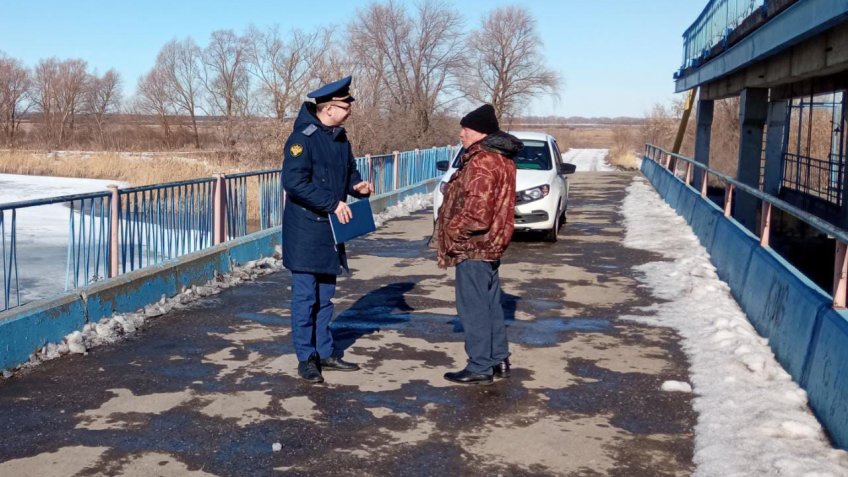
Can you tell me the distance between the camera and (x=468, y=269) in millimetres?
5895

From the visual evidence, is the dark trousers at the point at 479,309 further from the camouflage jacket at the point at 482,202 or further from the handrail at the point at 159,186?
the handrail at the point at 159,186

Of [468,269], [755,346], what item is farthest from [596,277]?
[468,269]

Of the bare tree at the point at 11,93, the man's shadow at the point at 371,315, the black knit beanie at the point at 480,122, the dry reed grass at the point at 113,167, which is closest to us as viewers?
the black knit beanie at the point at 480,122

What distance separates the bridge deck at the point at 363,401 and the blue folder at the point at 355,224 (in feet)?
3.28

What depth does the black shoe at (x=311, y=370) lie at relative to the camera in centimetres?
595

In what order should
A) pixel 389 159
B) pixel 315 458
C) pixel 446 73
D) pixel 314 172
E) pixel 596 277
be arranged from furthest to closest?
pixel 446 73 < pixel 389 159 < pixel 596 277 < pixel 314 172 < pixel 315 458

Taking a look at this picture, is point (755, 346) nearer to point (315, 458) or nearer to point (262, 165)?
point (315, 458)

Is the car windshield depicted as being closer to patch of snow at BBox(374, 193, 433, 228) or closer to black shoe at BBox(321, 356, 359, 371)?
patch of snow at BBox(374, 193, 433, 228)

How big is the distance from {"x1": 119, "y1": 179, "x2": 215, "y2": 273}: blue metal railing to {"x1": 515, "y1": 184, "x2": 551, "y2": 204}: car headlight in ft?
16.1

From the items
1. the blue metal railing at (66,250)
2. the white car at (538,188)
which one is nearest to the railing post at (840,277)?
the blue metal railing at (66,250)

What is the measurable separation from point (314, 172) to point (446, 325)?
2567 mm

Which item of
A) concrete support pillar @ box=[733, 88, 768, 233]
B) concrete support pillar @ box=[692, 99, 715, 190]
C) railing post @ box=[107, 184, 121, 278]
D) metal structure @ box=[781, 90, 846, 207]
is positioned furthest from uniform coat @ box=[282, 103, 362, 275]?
concrete support pillar @ box=[692, 99, 715, 190]

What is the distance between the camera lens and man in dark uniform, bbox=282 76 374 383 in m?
5.74

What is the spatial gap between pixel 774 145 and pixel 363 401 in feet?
63.8
